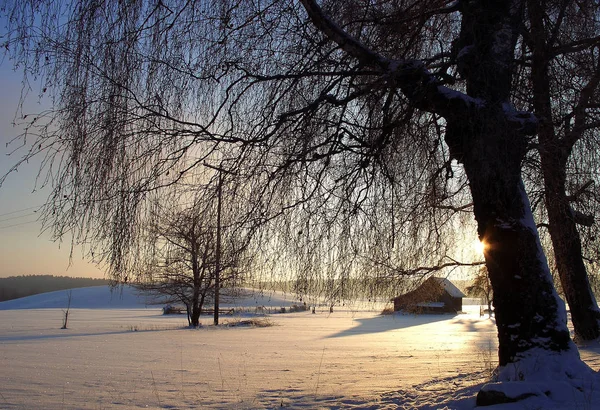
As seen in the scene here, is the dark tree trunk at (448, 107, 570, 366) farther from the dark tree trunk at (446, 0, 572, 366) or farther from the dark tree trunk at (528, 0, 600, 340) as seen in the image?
the dark tree trunk at (528, 0, 600, 340)

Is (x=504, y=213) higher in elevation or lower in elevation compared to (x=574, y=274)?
higher

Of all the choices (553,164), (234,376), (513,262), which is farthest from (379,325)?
(513,262)

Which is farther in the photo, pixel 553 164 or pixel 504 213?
pixel 553 164

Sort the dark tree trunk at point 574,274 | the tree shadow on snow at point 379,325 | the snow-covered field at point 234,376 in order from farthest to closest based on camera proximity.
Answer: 1. the tree shadow on snow at point 379,325
2. the dark tree trunk at point 574,274
3. the snow-covered field at point 234,376

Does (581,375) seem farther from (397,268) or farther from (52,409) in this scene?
(52,409)

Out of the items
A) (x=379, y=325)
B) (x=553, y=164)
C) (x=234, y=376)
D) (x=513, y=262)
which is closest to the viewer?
(x=513, y=262)

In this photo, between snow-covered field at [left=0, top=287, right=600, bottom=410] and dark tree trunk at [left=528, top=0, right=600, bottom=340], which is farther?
snow-covered field at [left=0, top=287, right=600, bottom=410]

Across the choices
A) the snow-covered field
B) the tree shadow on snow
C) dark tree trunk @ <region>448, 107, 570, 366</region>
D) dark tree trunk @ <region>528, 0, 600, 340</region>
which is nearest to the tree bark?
dark tree trunk @ <region>448, 107, 570, 366</region>

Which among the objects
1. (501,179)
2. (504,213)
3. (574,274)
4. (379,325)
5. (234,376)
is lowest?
(379,325)

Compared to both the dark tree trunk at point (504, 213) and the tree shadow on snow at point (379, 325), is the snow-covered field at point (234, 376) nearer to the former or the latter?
the dark tree trunk at point (504, 213)

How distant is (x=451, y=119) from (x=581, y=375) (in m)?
2.69

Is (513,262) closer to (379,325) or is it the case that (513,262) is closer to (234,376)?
(234,376)

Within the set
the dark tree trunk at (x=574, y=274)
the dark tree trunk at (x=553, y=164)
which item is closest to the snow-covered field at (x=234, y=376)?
the dark tree trunk at (x=574, y=274)

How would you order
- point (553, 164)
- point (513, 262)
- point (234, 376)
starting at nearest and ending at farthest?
point (513, 262) → point (553, 164) → point (234, 376)
